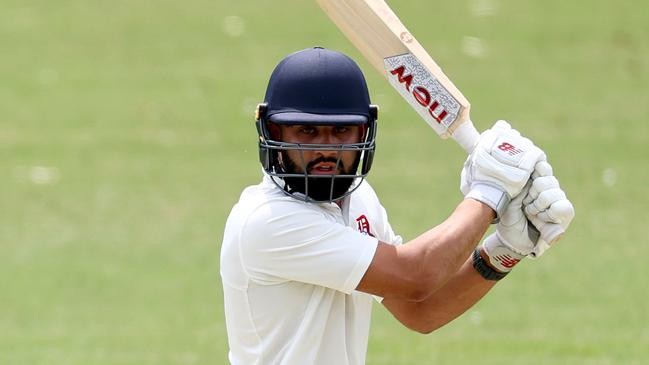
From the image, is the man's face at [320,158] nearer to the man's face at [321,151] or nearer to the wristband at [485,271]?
the man's face at [321,151]

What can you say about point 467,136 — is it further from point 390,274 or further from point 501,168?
point 390,274

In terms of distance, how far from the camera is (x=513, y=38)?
15.7 meters

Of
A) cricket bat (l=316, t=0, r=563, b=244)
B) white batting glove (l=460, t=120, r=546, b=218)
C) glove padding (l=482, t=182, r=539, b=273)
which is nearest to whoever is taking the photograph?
white batting glove (l=460, t=120, r=546, b=218)

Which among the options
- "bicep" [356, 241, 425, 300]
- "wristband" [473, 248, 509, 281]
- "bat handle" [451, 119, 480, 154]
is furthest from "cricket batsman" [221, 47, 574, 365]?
"wristband" [473, 248, 509, 281]

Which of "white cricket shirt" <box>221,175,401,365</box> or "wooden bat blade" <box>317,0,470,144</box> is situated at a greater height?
"wooden bat blade" <box>317,0,470,144</box>

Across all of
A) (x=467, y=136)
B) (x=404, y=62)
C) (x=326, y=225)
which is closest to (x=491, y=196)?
(x=467, y=136)

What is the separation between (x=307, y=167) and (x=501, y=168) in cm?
63

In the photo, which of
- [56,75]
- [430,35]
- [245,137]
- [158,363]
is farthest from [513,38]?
[158,363]

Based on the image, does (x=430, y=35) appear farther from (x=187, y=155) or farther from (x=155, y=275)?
(x=155, y=275)

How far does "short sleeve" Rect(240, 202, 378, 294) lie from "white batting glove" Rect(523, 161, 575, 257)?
22.2 inches

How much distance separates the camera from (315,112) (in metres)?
4.14

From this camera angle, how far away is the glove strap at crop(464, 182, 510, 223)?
4.22 meters

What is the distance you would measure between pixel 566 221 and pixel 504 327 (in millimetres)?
5188

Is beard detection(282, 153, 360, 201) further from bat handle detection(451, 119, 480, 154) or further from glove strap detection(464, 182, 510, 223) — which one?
bat handle detection(451, 119, 480, 154)
